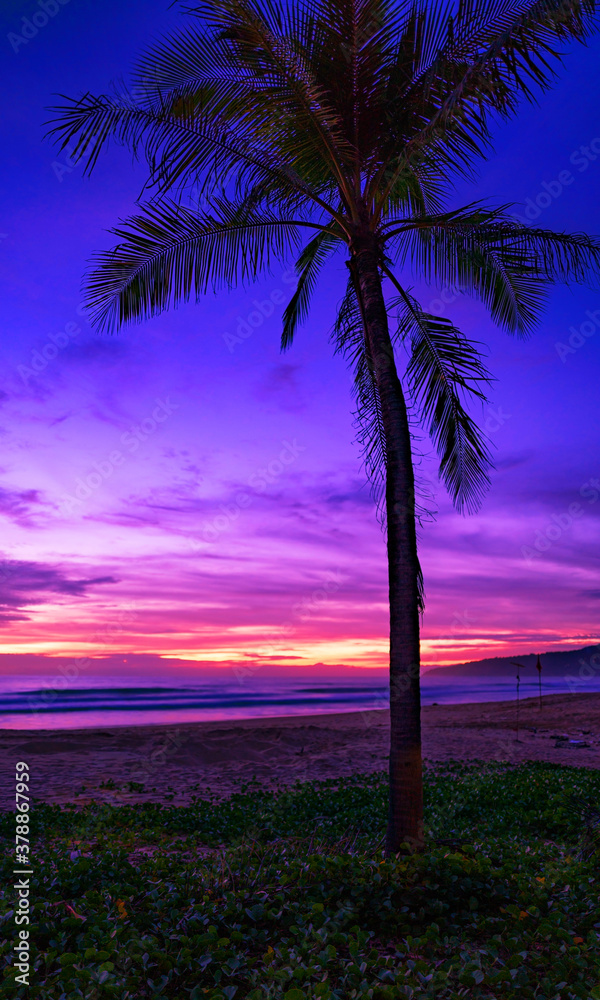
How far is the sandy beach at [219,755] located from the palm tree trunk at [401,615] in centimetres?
769

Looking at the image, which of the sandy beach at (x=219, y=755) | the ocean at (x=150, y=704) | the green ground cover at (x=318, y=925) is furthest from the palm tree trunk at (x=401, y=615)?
the ocean at (x=150, y=704)

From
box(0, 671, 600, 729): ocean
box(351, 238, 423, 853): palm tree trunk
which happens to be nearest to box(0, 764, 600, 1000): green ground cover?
box(351, 238, 423, 853): palm tree trunk

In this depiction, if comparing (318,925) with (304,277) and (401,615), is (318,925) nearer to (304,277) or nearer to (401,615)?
(401,615)

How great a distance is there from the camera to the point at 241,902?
5164 mm

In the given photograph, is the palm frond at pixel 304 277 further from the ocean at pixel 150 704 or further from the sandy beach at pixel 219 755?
the ocean at pixel 150 704

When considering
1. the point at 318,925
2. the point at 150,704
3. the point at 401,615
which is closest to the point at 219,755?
the point at 401,615

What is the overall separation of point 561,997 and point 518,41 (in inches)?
361

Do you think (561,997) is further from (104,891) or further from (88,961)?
(104,891)

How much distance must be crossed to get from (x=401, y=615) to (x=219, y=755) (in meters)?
13.3

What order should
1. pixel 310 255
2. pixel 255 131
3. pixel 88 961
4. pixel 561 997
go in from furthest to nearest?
pixel 310 255 → pixel 255 131 → pixel 88 961 → pixel 561 997

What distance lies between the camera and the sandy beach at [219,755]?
45.3 ft

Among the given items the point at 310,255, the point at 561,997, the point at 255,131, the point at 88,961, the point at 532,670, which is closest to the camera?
the point at 561,997

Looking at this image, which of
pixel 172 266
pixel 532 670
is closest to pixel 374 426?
pixel 172 266

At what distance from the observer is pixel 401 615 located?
6.89m
